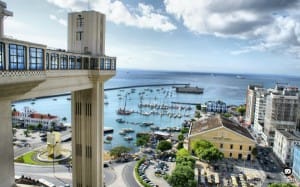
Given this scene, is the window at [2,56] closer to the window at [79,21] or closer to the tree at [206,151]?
the window at [79,21]

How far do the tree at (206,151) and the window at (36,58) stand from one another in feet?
88.8

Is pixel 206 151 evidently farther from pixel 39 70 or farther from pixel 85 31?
pixel 39 70

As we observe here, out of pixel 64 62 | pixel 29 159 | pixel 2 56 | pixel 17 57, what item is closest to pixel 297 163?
pixel 64 62

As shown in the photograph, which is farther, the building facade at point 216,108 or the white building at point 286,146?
the building facade at point 216,108

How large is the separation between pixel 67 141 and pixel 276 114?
40117 mm

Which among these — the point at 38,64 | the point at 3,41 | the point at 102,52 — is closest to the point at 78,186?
the point at 102,52

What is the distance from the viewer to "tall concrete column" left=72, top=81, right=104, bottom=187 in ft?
55.0

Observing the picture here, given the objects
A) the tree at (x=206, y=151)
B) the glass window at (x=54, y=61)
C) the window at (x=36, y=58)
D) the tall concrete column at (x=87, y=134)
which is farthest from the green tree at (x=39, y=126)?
the window at (x=36, y=58)

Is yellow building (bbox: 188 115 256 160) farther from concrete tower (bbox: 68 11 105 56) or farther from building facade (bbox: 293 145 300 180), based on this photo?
concrete tower (bbox: 68 11 105 56)

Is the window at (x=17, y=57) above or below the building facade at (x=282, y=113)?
above

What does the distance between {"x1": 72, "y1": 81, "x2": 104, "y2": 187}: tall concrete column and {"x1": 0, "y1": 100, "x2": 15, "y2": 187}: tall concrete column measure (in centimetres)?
609

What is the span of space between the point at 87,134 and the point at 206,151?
66.6 ft

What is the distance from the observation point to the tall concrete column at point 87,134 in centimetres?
1677

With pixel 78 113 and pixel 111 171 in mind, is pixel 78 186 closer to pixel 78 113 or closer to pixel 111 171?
pixel 78 113
